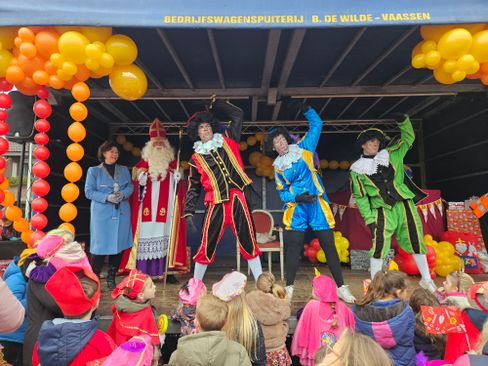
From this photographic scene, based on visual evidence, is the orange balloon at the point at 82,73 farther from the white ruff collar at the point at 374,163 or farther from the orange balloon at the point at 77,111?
the white ruff collar at the point at 374,163

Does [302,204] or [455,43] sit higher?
[455,43]

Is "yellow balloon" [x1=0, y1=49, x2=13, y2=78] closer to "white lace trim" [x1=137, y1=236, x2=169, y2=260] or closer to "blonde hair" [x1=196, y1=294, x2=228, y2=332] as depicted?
"white lace trim" [x1=137, y1=236, x2=169, y2=260]

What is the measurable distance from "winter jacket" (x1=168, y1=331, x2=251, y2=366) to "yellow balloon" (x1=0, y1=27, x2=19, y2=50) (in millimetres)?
2956

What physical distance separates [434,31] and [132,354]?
3.22 metres

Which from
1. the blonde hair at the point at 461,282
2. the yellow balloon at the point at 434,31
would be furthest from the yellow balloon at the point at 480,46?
the blonde hair at the point at 461,282

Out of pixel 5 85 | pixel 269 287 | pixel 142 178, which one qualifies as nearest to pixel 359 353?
pixel 269 287

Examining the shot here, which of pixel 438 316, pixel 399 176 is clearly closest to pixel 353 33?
pixel 399 176

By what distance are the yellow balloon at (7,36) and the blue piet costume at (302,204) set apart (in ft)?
8.23

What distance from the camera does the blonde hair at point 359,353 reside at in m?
1.04

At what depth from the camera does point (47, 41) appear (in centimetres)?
278

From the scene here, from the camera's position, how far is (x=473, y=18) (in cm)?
267

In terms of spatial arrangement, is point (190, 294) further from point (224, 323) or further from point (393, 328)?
point (393, 328)

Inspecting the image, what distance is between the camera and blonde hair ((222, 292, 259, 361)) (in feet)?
6.14

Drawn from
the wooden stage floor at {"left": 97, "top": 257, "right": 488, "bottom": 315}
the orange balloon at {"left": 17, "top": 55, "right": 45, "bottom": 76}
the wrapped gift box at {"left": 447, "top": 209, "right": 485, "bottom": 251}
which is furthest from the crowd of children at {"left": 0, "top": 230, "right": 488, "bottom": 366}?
the wrapped gift box at {"left": 447, "top": 209, "right": 485, "bottom": 251}
